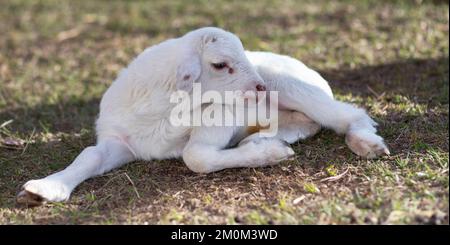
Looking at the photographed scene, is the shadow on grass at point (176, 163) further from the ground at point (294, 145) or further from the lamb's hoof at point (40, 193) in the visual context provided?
the lamb's hoof at point (40, 193)

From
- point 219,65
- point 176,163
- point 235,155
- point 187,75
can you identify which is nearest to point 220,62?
point 219,65

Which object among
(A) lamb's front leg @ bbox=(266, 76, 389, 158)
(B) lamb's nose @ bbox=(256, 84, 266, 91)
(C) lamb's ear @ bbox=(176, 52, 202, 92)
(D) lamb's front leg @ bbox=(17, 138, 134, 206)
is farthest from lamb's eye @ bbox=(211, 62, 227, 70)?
(D) lamb's front leg @ bbox=(17, 138, 134, 206)

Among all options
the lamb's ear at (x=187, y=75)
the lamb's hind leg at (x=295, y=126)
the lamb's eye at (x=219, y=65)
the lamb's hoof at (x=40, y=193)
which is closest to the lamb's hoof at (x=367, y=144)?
the lamb's hind leg at (x=295, y=126)

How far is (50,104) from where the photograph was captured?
7879 mm

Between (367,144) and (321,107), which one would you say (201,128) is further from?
(367,144)

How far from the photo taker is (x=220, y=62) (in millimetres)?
5379

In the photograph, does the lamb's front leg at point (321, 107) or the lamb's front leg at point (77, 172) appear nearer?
the lamb's front leg at point (77, 172)

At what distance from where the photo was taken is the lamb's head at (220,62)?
537 cm

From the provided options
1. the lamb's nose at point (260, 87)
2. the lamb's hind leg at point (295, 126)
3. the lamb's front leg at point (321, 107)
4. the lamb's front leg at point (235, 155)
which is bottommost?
the lamb's front leg at point (235, 155)

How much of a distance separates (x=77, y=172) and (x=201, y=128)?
1.04m

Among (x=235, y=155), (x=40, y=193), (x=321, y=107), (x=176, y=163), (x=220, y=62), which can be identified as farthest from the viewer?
(x=321, y=107)

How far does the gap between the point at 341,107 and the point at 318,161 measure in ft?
2.03

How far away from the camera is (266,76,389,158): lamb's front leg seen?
18.4ft
